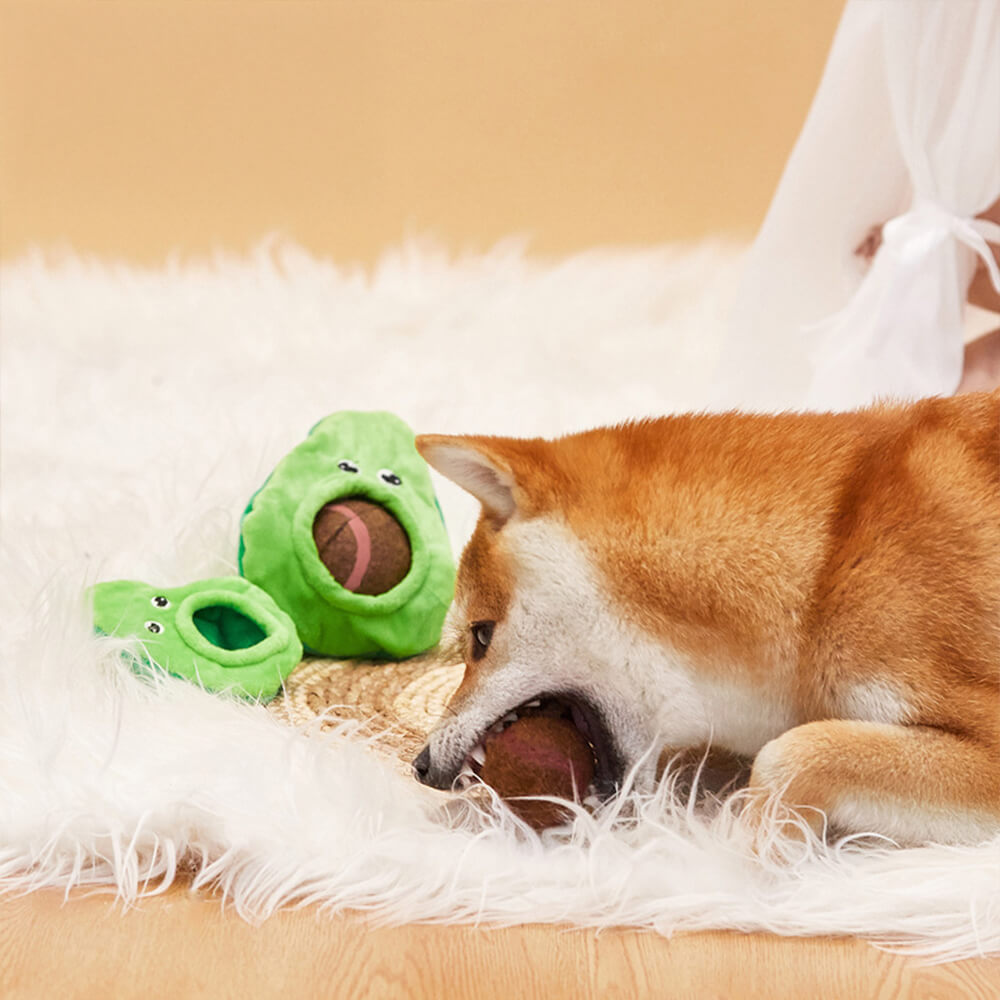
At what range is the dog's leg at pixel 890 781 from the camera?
1006 mm

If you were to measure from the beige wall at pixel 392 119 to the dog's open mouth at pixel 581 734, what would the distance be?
6.29ft

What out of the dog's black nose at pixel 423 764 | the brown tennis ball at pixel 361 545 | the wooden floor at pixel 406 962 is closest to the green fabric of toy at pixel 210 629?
the brown tennis ball at pixel 361 545

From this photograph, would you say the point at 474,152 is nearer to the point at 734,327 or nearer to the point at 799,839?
the point at 734,327

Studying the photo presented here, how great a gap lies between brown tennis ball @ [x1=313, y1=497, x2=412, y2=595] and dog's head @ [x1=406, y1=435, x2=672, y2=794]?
49 cm

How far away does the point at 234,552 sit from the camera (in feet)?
5.74

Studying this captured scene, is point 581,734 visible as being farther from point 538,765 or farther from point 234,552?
point 234,552

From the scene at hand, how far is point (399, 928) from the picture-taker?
3.04ft

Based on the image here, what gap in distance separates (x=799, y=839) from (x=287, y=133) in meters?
2.28

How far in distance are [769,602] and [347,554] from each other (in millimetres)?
699

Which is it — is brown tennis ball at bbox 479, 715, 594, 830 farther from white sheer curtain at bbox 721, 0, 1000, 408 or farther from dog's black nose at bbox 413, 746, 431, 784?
white sheer curtain at bbox 721, 0, 1000, 408

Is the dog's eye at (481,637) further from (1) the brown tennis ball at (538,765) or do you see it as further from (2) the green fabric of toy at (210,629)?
(2) the green fabric of toy at (210,629)

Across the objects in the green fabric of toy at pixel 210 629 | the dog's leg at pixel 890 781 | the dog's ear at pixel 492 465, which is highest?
the dog's ear at pixel 492 465

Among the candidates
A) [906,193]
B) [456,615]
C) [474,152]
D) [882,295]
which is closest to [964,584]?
[456,615]

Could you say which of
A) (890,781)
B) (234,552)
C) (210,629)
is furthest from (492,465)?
(234,552)
